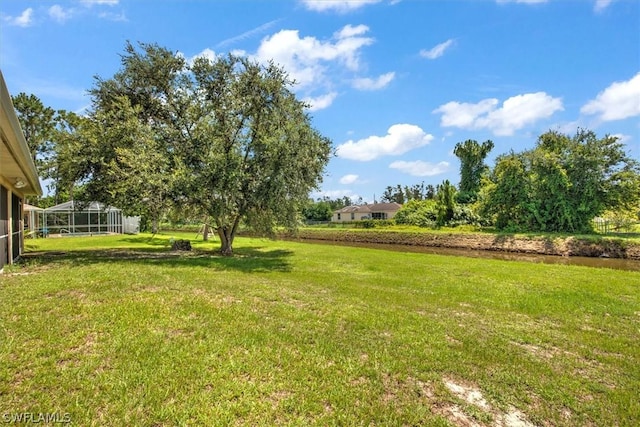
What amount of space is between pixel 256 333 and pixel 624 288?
987cm

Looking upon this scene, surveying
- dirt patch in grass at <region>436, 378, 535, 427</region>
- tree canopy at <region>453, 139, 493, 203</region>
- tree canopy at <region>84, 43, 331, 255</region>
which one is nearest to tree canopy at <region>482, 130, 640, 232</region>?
tree canopy at <region>453, 139, 493, 203</region>

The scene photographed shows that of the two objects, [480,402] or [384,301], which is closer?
[480,402]

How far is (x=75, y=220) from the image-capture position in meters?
27.5

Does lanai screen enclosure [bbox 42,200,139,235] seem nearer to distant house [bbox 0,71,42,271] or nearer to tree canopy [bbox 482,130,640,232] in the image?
distant house [bbox 0,71,42,271]

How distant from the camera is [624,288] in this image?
909 cm

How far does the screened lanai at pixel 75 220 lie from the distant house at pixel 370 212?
3937 centimetres

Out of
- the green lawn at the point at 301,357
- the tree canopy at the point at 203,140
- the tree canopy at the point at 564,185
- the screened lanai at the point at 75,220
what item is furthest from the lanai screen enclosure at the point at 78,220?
the tree canopy at the point at 564,185

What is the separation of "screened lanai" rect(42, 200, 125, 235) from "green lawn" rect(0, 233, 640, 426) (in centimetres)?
2356

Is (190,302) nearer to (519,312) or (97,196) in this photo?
(519,312)

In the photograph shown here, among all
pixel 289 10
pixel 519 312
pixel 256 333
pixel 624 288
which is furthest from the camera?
pixel 289 10

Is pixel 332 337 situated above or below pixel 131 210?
below

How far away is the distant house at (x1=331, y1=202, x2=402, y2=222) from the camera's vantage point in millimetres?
60812

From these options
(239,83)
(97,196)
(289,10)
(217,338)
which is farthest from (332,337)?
(97,196)

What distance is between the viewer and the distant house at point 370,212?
60812 millimetres
